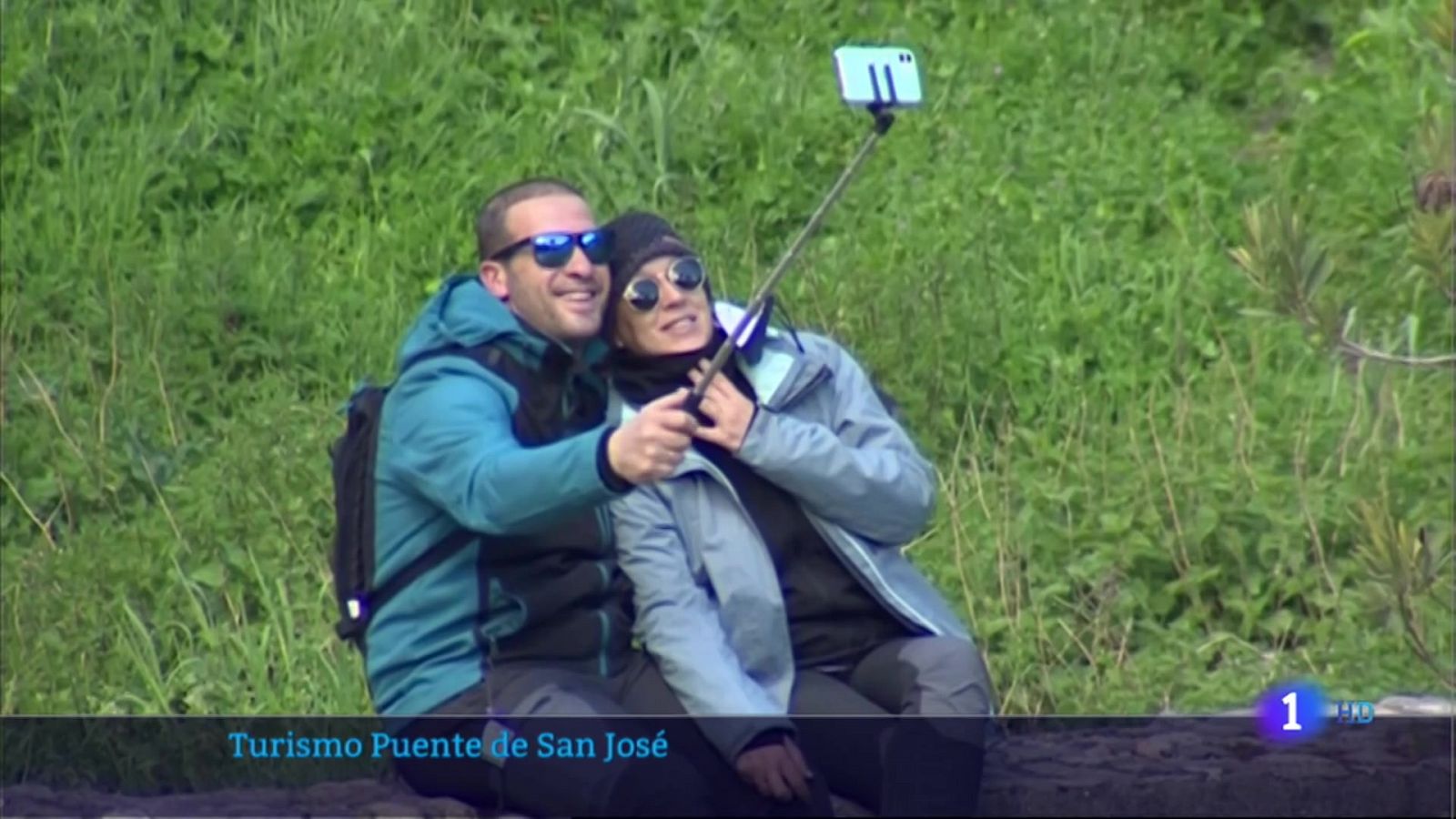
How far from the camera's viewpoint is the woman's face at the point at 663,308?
4.86 m

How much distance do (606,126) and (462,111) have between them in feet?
1.57

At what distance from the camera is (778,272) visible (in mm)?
4387

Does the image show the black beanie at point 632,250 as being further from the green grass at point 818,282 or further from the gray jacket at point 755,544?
the green grass at point 818,282

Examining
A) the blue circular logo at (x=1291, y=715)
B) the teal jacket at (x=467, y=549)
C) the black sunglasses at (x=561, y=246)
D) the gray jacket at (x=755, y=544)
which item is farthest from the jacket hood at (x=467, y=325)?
the blue circular logo at (x=1291, y=715)

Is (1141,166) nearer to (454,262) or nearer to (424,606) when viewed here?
(454,262)

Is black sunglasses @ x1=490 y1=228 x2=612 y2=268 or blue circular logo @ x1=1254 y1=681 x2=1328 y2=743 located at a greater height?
black sunglasses @ x1=490 y1=228 x2=612 y2=268

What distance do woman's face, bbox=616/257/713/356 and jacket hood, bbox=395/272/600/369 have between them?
0.50ft

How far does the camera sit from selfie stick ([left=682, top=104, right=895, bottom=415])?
14.5 ft

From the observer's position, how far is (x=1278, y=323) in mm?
7590

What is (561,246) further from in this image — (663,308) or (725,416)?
(725,416)

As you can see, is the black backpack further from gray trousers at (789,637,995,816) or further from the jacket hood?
gray trousers at (789,637,995,816)

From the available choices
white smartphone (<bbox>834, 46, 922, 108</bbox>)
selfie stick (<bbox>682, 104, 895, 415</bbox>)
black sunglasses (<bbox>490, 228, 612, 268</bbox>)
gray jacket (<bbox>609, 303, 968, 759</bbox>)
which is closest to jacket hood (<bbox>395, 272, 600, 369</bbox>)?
black sunglasses (<bbox>490, 228, 612, 268</bbox>)

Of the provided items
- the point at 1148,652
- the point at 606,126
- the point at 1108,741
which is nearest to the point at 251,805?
the point at 1108,741

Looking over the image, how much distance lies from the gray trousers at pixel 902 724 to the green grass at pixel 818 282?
1.59 m
